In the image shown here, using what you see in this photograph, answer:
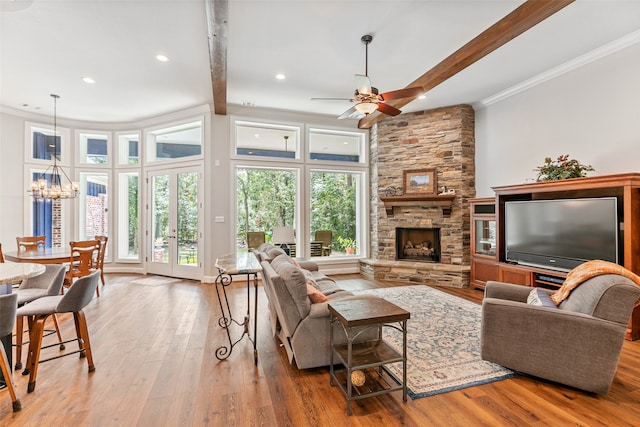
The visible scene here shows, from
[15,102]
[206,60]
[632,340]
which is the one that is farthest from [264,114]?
[632,340]

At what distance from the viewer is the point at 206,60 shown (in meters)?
4.04

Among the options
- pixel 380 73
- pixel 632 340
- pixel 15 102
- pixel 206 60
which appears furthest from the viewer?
pixel 15 102

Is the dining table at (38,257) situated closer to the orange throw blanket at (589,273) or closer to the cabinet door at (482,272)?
the orange throw blanket at (589,273)

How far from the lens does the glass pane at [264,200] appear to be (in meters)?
5.99

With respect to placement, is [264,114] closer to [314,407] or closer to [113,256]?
[113,256]

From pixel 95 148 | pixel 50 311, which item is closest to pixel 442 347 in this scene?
pixel 50 311

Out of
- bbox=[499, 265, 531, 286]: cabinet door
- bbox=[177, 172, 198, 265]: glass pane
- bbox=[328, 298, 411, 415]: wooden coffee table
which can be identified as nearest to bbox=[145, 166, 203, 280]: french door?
bbox=[177, 172, 198, 265]: glass pane

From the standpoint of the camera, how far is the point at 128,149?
265 inches

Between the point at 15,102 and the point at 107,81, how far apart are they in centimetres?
241

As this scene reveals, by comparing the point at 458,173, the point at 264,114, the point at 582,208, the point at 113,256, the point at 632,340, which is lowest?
the point at 632,340

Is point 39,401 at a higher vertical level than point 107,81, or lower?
lower

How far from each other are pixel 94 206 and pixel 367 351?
7.09 m

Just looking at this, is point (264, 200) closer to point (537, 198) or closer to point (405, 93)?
point (405, 93)

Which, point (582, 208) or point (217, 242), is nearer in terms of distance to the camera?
point (582, 208)
